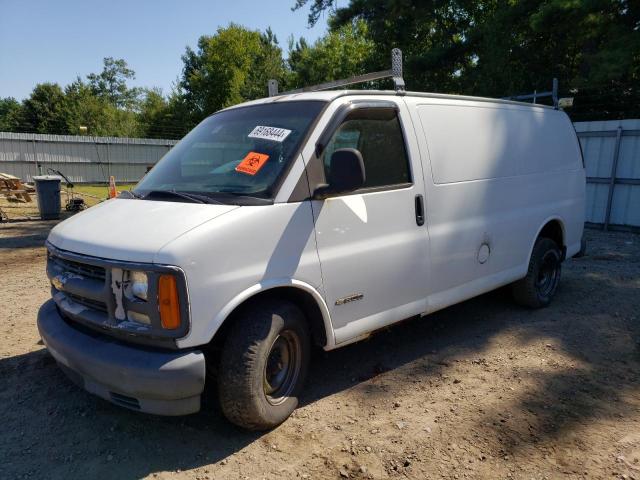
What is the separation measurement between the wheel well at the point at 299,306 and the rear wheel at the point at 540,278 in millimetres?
2900

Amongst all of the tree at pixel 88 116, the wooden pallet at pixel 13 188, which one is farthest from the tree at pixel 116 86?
the wooden pallet at pixel 13 188

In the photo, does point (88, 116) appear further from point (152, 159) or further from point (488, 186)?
point (488, 186)

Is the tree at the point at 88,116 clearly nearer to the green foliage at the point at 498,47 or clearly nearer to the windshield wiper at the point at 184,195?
the green foliage at the point at 498,47

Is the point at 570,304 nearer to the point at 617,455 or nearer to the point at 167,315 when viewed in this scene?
the point at 617,455

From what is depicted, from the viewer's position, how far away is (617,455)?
115 inches

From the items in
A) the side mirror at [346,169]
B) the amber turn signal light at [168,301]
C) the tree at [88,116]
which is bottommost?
the amber turn signal light at [168,301]

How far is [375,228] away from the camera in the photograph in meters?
3.51

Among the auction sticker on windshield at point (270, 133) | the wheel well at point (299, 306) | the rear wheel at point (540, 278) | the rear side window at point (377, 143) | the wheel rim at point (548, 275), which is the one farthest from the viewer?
the wheel rim at point (548, 275)

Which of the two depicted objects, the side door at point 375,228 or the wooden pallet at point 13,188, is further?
the wooden pallet at point 13,188

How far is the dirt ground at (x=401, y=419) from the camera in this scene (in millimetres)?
2844

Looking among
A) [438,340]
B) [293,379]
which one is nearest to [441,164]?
[438,340]

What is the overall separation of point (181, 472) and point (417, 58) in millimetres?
18060

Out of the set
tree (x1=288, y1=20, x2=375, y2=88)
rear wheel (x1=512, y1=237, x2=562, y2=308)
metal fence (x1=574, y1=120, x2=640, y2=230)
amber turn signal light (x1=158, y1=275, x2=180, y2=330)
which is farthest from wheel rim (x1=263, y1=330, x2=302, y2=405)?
tree (x1=288, y1=20, x2=375, y2=88)

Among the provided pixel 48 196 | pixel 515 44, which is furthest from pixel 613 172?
pixel 48 196
